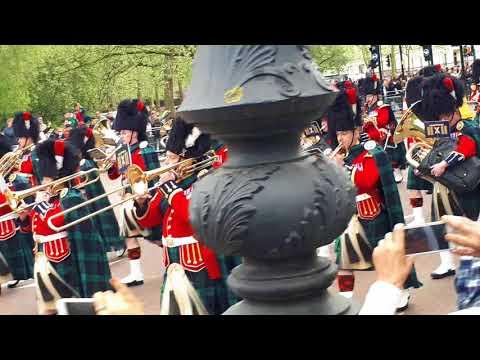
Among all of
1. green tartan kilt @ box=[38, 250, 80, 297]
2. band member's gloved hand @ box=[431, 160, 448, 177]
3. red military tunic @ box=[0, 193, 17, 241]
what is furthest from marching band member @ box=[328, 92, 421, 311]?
red military tunic @ box=[0, 193, 17, 241]

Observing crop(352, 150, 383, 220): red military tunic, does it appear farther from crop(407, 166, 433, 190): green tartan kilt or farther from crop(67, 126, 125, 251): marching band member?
crop(67, 126, 125, 251): marching band member

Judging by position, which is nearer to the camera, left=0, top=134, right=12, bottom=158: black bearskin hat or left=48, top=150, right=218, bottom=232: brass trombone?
left=48, top=150, right=218, bottom=232: brass trombone

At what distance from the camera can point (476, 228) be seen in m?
1.97

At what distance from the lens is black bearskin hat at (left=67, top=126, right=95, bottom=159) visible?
32.6 ft

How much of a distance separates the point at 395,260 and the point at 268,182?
40 centimetres

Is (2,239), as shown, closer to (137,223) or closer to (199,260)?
(137,223)

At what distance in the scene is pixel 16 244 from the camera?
27.1 feet

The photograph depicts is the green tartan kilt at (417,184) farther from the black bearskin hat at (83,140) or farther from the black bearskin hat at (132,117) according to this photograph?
the black bearskin hat at (83,140)

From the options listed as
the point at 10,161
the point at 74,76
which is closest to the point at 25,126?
the point at 10,161

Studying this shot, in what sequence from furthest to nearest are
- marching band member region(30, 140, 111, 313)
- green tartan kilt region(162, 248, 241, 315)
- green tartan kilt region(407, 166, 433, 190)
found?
green tartan kilt region(407, 166, 433, 190) < marching band member region(30, 140, 111, 313) < green tartan kilt region(162, 248, 241, 315)

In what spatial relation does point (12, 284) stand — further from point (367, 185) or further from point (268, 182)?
Result: point (268, 182)

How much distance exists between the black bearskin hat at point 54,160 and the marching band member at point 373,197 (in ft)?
7.76
